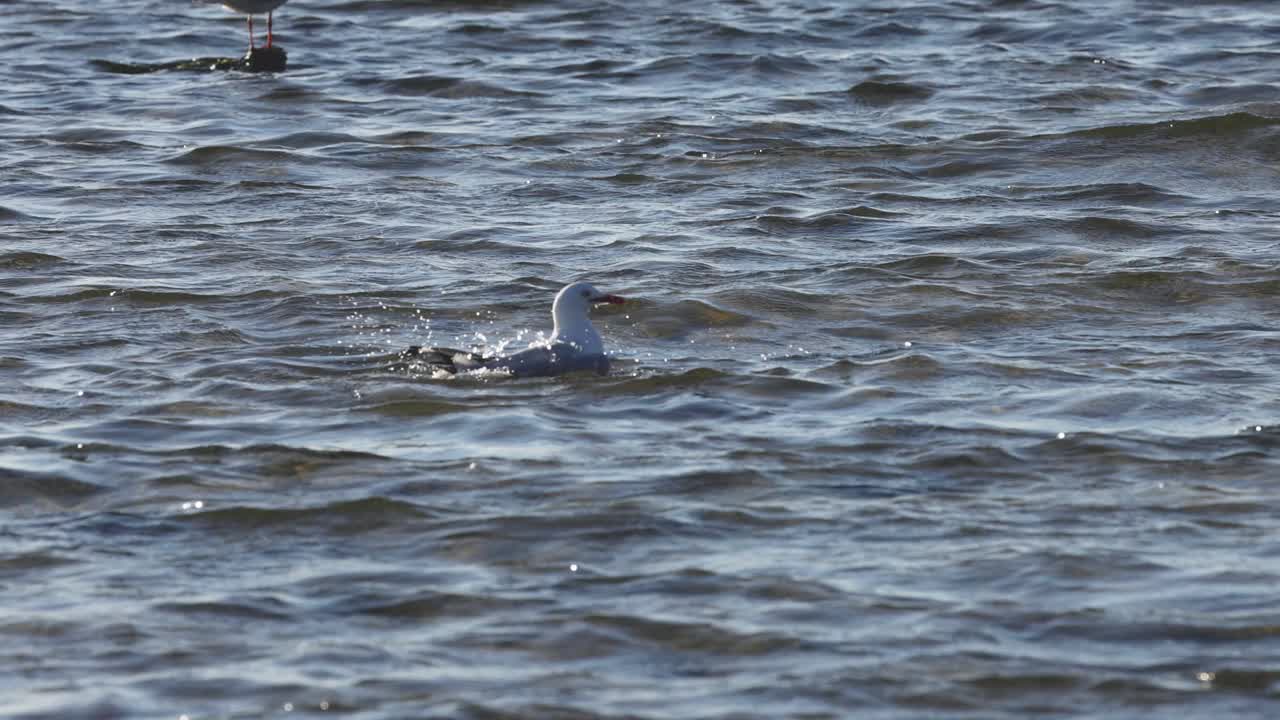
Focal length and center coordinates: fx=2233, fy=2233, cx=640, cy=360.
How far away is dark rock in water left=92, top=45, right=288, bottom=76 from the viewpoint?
2048 cm

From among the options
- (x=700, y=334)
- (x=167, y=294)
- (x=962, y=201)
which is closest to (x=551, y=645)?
(x=700, y=334)

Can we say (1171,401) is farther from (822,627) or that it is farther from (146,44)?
(146,44)

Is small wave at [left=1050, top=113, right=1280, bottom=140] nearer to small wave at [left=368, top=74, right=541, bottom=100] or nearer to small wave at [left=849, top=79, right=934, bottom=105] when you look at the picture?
small wave at [left=849, top=79, right=934, bottom=105]

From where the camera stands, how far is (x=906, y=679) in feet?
22.6

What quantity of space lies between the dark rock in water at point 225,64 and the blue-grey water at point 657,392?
0.31 metres

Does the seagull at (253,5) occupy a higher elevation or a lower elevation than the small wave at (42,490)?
lower

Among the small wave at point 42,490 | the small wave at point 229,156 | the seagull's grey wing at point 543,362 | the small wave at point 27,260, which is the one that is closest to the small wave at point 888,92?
the small wave at point 229,156

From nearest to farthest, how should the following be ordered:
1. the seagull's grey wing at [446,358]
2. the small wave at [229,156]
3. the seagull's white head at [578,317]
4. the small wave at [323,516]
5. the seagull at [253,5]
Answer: the small wave at [323,516] → the seagull's grey wing at [446,358] → the seagull's white head at [578,317] → the small wave at [229,156] → the seagull at [253,5]

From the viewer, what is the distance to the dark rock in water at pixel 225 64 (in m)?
20.5

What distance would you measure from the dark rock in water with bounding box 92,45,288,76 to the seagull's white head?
10.2 m

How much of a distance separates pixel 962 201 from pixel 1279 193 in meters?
2.15

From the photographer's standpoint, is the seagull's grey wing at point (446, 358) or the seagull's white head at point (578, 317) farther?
the seagull's white head at point (578, 317)

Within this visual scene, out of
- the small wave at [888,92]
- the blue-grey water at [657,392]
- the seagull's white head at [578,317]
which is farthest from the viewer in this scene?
the small wave at [888,92]

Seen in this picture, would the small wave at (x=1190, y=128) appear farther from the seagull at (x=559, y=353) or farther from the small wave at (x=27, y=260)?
the small wave at (x=27, y=260)
